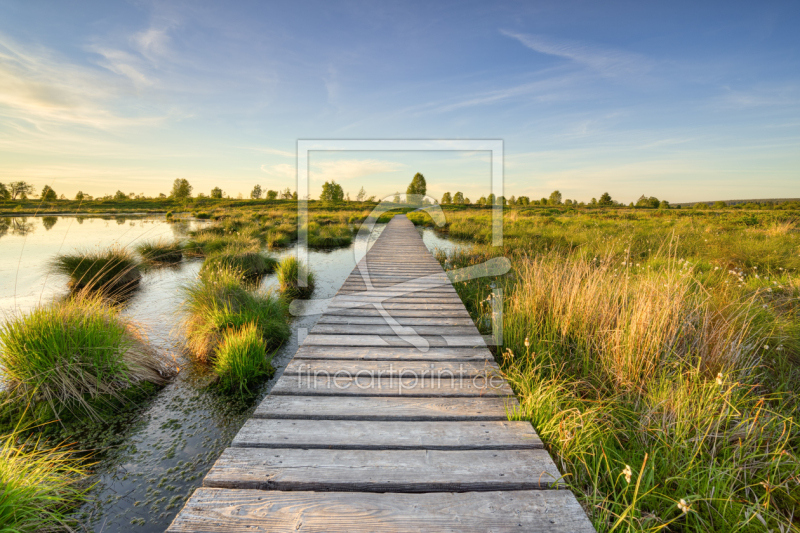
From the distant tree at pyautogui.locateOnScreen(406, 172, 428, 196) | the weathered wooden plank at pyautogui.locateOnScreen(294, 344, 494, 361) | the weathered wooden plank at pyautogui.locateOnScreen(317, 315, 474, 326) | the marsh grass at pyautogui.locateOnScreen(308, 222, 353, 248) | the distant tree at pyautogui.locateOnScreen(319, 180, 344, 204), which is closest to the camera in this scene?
the weathered wooden plank at pyautogui.locateOnScreen(294, 344, 494, 361)

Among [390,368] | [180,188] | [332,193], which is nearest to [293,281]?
[390,368]

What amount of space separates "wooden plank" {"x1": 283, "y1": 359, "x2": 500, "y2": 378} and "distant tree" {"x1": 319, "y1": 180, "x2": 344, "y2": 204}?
58.0 meters

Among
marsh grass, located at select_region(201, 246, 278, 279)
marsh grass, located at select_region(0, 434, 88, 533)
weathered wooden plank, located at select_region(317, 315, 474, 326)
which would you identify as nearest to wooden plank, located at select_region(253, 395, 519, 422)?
marsh grass, located at select_region(0, 434, 88, 533)

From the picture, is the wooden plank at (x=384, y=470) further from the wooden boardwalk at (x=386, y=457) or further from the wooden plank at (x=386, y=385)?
the wooden plank at (x=386, y=385)

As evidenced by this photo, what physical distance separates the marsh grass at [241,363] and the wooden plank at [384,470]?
2.11 m

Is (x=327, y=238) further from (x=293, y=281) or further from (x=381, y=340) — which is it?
(x=381, y=340)

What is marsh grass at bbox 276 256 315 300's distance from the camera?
7.73 metres

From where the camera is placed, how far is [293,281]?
26.8 ft

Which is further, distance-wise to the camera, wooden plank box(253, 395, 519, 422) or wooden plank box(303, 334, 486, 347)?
wooden plank box(303, 334, 486, 347)

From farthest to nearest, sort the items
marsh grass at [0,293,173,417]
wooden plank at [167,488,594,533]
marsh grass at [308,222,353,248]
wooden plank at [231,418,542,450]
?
marsh grass at [308,222,353,248] < marsh grass at [0,293,173,417] < wooden plank at [231,418,542,450] < wooden plank at [167,488,594,533]

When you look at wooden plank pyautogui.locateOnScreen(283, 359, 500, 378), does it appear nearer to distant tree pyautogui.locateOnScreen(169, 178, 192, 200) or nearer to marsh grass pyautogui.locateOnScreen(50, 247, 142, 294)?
marsh grass pyautogui.locateOnScreen(50, 247, 142, 294)

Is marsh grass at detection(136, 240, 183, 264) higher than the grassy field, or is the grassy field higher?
marsh grass at detection(136, 240, 183, 264)

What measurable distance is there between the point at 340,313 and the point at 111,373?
2.60 meters

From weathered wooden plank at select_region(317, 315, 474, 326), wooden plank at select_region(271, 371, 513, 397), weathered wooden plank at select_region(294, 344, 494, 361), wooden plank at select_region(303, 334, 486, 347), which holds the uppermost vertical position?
weathered wooden plank at select_region(317, 315, 474, 326)
